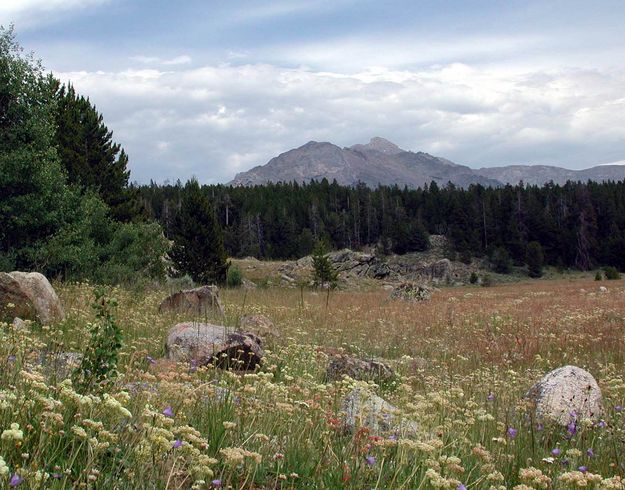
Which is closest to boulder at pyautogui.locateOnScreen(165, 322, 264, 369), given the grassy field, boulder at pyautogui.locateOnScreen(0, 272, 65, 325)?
the grassy field

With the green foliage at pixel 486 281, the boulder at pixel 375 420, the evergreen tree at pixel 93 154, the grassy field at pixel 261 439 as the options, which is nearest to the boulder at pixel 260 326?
the grassy field at pixel 261 439

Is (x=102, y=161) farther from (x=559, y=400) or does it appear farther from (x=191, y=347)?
(x=559, y=400)

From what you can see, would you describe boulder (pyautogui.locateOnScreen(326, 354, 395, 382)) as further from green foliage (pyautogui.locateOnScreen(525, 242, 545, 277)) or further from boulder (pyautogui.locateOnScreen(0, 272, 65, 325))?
green foliage (pyautogui.locateOnScreen(525, 242, 545, 277))

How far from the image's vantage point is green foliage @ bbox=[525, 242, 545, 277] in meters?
88.7

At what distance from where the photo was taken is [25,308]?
11.5 metres

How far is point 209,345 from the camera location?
8.84 meters

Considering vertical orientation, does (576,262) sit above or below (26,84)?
below

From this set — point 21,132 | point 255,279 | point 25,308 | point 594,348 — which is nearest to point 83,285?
point 25,308

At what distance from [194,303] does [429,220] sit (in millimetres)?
106121

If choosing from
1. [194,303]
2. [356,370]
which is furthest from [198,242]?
[356,370]

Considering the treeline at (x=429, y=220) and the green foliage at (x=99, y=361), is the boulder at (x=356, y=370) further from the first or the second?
the treeline at (x=429, y=220)

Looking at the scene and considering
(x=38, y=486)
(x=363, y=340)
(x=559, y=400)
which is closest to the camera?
(x=38, y=486)

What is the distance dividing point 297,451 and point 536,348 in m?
9.09

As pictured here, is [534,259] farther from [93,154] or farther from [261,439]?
[261,439]
